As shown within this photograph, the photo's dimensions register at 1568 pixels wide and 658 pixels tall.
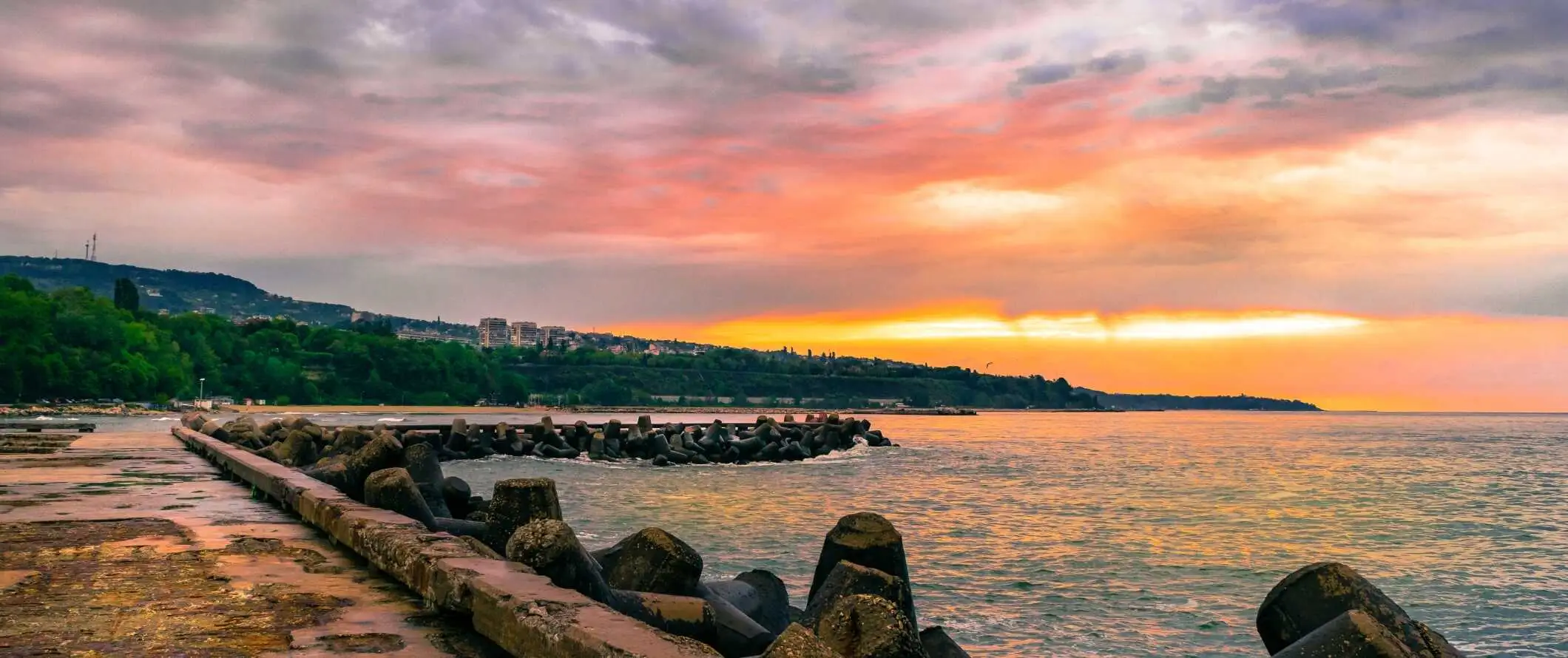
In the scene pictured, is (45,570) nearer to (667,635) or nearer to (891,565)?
(667,635)

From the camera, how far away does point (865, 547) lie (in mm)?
8578

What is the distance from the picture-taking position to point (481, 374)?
16700 centimetres

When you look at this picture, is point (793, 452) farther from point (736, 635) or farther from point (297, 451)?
point (736, 635)

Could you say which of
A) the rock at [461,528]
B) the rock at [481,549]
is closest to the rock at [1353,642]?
the rock at [481,549]

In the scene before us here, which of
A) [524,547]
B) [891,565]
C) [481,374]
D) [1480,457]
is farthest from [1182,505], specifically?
[481,374]

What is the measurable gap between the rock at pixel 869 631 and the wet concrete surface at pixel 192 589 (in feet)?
5.33

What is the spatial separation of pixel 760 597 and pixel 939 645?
185cm

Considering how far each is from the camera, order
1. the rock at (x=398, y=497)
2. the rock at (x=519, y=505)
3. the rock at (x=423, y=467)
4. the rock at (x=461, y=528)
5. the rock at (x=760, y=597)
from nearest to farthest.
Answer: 1. the rock at (x=519, y=505)
2. the rock at (x=760, y=597)
3. the rock at (x=461, y=528)
4. the rock at (x=398, y=497)
5. the rock at (x=423, y=467)

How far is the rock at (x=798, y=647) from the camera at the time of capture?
4020 millimetres

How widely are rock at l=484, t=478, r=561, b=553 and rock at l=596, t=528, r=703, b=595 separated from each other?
0.68 metres

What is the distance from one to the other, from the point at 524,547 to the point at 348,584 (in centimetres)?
129

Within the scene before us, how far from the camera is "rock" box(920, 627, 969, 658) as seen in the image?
7.67 metres

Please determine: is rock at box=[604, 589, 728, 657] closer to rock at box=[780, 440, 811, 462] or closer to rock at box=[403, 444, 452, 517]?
rock at box=[403, 444, 452, 517]

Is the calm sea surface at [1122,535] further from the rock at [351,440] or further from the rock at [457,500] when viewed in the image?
the rock at [351,440]
